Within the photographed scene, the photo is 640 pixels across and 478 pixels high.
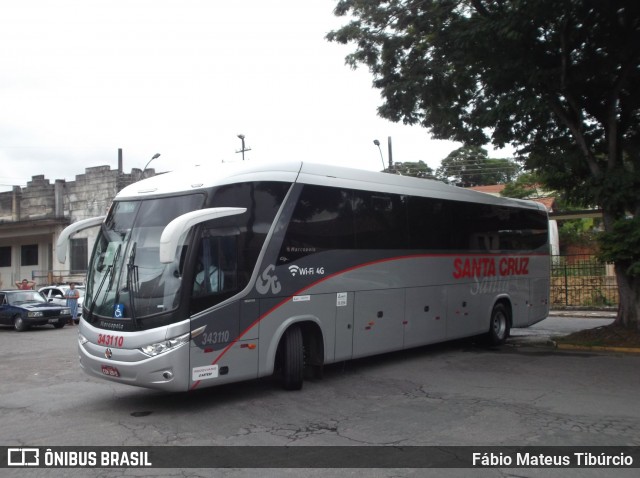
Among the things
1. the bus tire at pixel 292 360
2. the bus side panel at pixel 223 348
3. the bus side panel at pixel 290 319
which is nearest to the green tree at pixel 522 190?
the bus side panel at pixel 290 319

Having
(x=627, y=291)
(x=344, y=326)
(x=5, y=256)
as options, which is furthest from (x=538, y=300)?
(x=5, y=256)

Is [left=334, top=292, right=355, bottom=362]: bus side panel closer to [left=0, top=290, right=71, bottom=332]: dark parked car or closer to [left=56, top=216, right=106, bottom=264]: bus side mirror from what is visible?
[left=56, top=216, right=106, bottom=264]: bus side mirror

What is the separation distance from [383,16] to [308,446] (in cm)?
1108

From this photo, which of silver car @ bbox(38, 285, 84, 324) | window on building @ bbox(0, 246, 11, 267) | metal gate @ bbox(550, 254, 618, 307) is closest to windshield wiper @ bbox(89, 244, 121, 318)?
silver car @ bbox(38, 285, 84, 324)

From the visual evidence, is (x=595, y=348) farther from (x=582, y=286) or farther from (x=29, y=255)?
(x=29, y=255)

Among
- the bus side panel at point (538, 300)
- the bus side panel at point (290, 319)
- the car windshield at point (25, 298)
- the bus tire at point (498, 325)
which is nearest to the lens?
the bus side panel at point (290, 319)

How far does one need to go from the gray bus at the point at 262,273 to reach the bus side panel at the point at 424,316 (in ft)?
0.11

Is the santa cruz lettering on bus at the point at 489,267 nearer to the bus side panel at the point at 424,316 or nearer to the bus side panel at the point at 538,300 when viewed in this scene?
the bus side panel at the point at 538,300

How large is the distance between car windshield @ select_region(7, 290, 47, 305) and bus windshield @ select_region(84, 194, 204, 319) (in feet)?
50.9

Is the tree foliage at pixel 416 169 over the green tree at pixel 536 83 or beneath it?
over

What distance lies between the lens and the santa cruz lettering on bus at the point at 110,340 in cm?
780

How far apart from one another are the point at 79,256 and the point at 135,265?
33.6 m

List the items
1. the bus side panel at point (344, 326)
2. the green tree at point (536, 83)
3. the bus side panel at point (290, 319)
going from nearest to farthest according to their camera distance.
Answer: the bus side panel at point (290, 319) < the bus side panel at point (344, 326) < the green tree at point (536, 83)

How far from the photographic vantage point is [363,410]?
318 inches
